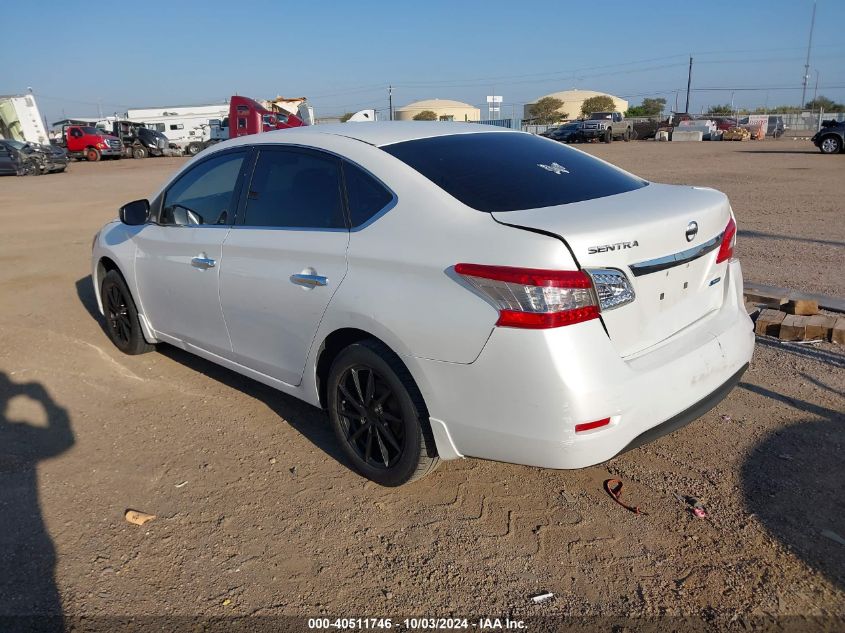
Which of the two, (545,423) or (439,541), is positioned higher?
(545,423)

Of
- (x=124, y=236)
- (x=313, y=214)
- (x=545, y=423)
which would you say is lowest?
(x=545, y=423)

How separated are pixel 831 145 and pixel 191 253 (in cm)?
3011

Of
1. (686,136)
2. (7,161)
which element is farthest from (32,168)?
(686,136)

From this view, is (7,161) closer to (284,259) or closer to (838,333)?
(284,259)

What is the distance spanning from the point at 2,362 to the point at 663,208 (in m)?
4.77

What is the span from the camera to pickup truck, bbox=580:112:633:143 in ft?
140

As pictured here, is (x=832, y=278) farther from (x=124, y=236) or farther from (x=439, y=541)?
(x=124, y=236)

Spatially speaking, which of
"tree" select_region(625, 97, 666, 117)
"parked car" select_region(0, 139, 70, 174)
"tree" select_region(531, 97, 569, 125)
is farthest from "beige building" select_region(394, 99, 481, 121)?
"parked car" select_region(0, 139, 70, 174)

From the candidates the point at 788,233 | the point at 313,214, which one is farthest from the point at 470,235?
the point at 788,233

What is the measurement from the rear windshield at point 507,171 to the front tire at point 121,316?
2690 mm

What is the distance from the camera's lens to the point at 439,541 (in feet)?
9.53

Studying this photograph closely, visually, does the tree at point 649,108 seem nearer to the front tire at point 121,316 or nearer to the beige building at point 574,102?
the beige building at point 574,102

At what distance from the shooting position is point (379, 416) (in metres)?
3.18

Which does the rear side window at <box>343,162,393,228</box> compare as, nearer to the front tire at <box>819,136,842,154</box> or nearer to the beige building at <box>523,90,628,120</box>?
the front tire at <box>819,136,842,154</box>
